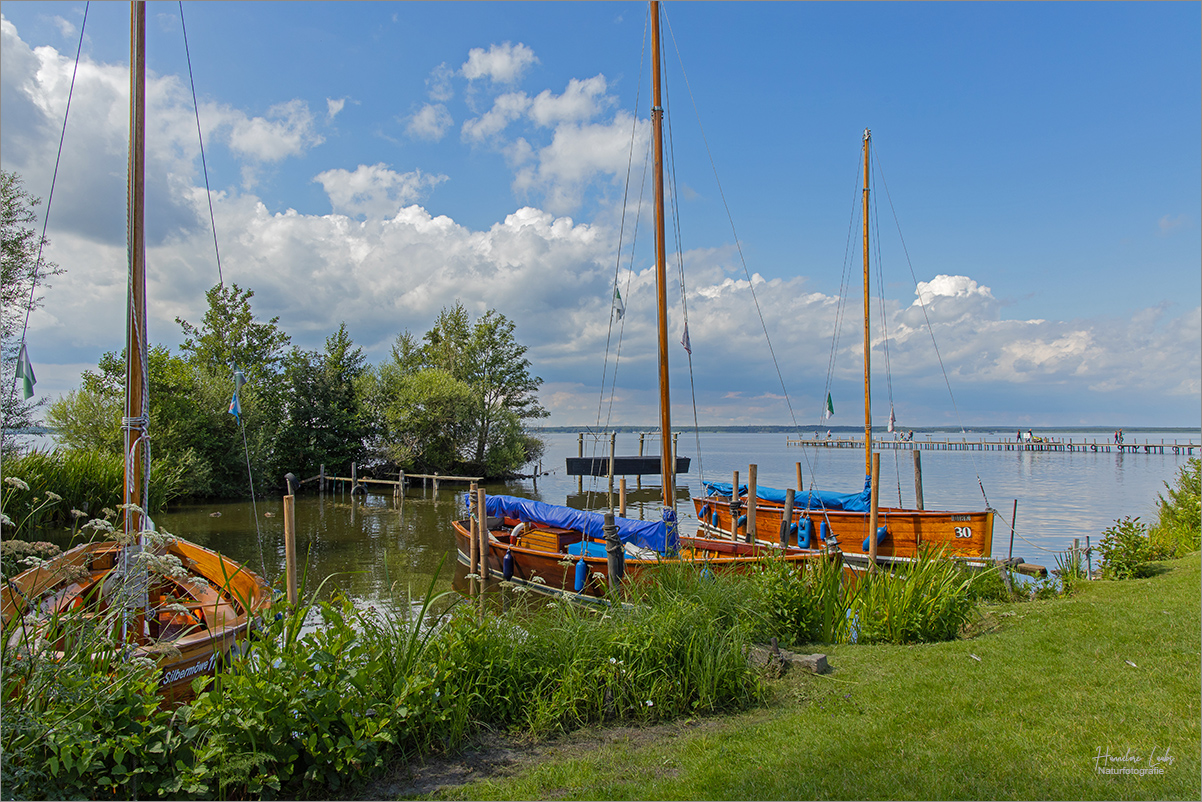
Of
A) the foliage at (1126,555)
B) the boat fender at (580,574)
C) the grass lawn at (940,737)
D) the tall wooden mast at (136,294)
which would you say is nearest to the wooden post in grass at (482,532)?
the boat fender at (580,574)

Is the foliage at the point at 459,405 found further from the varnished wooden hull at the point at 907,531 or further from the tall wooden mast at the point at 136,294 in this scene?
the tall wooden mast at the point at 136,294

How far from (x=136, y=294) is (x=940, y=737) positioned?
7823 millimetres

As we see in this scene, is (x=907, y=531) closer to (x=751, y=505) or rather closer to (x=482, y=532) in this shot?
(x=751, y=505)

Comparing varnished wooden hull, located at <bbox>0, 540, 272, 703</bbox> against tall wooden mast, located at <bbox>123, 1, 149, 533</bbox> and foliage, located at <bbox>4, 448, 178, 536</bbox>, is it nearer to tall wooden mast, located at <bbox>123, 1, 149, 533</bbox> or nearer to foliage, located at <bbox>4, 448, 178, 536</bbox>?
tall wooden mast, located at <bbox>123, 1, 149, 533</bbox>

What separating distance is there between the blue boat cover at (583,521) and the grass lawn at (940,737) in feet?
15.0

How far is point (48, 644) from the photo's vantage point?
12.0 feet

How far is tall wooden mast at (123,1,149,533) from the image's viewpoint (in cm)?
605

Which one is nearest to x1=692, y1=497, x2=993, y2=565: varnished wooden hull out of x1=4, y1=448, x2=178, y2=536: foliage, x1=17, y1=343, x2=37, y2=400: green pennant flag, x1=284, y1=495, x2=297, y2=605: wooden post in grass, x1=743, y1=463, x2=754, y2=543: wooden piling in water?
x1=743, y1=463, x2=754, y2=543: wooden piling in water

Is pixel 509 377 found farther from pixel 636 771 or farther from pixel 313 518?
pixel 636 771

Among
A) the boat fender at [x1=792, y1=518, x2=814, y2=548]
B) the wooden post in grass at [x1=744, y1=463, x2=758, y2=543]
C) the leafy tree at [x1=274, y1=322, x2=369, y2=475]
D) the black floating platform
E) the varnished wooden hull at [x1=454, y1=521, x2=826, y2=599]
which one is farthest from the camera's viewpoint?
the black floating platform

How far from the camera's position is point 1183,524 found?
46.6ft

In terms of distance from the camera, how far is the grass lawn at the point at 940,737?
3.88 m

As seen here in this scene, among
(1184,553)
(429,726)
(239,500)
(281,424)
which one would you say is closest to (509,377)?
(281,424)

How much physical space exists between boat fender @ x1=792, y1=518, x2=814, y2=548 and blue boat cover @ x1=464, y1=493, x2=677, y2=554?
534 cm
